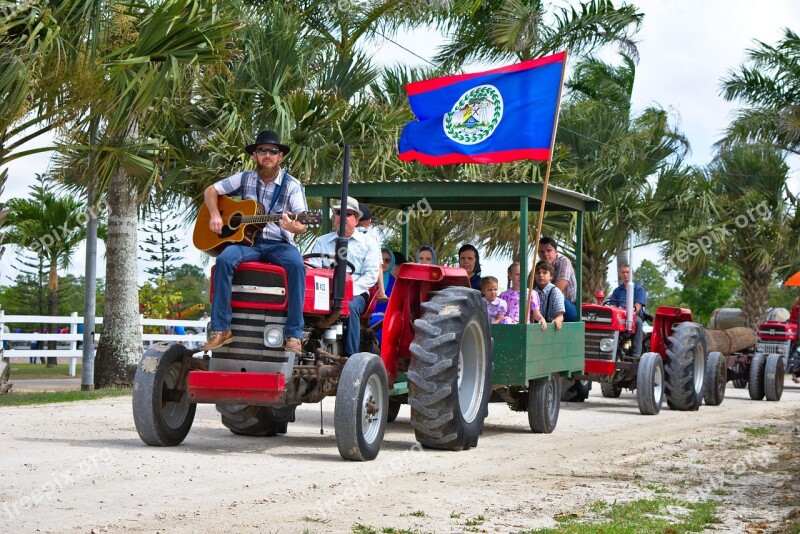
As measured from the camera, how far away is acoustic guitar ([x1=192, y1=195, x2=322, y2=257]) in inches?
352

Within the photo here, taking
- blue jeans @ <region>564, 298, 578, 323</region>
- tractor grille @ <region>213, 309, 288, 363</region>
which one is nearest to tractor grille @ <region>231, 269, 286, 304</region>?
tractor grille @ <region>213, 309, 288, 363</region>

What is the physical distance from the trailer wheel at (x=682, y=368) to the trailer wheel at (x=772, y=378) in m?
3.51

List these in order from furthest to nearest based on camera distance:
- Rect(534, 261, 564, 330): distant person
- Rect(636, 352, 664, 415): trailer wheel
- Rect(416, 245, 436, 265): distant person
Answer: Rect(636, 352, 664, 415): trailer wheel → Rect(534, 261, 564, 330): distant person → Rect(416, 245, 436, 265): distant person

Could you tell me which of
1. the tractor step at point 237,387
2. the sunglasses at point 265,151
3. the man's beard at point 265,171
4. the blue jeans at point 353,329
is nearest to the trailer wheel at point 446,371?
the blue jeans at point 353,329

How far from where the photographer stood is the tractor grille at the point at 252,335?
904cm

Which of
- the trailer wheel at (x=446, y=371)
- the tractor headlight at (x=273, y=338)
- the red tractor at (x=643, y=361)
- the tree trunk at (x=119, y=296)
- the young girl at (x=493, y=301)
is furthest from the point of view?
the tree trunk at (x=119, y=296)

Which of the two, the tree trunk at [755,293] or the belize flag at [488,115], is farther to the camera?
the tree trunk at [755,293]

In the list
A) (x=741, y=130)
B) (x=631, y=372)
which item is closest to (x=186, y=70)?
(x=631, y=372)

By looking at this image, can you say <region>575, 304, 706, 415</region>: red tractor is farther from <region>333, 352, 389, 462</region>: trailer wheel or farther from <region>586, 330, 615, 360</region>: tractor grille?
<region>333, 352, 389, 462</region>: trailer wheel

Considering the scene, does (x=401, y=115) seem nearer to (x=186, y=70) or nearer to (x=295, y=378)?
(x=186, y=70)

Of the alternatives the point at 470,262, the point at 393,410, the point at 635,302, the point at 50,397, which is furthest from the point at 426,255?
the point at 50,397

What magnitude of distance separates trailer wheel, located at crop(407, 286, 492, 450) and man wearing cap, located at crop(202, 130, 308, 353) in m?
1.10

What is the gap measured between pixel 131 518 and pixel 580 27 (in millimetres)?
20764

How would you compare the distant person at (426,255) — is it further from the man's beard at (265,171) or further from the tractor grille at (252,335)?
the tractor grille at (252,335)
